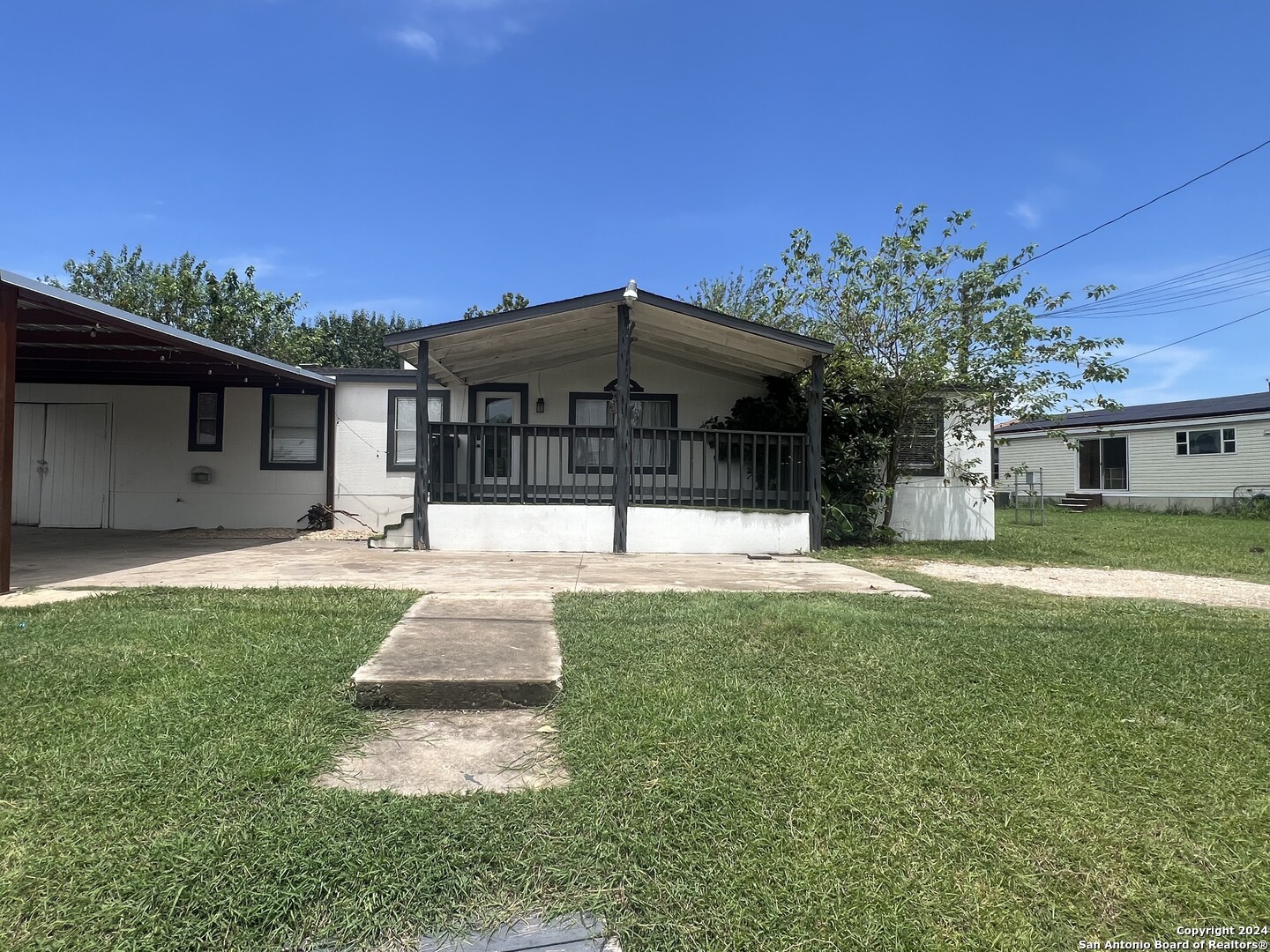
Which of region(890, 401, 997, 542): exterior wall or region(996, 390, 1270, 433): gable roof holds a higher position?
region(996, 390, 1270, 433): gable roof

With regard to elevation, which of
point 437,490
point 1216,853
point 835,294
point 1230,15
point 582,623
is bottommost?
point 1216,853

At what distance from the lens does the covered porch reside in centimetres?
786

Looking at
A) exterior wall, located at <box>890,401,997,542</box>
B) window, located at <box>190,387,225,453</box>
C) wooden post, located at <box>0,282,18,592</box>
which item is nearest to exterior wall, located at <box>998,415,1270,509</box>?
exterior wall, located at <box>890,401,997,542</box>

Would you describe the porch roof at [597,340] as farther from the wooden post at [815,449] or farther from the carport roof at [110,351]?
the carport roof at [110,351]

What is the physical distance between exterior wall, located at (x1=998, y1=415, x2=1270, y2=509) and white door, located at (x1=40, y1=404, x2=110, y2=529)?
2120 centimetres

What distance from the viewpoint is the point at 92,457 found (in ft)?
36.4

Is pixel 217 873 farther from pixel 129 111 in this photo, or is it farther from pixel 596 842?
pixel 129 111

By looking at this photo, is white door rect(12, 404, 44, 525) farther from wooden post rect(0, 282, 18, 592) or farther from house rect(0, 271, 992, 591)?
wooden post rect(0, 282, 18, 592)

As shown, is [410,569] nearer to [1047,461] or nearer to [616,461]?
[616,461]

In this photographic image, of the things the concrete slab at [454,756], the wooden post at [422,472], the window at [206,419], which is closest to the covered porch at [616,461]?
the wooden post at [422,472]

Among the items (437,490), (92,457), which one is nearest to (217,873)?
(437,490)

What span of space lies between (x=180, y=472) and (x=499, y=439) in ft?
20.0

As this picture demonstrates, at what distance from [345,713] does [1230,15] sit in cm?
1721

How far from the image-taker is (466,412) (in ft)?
35.1
